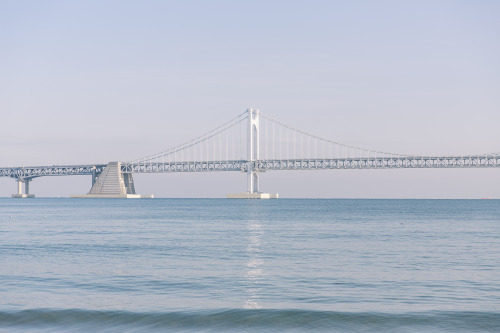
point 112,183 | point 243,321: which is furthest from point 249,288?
point 112,183

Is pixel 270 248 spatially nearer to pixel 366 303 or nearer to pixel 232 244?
pixel 232 244

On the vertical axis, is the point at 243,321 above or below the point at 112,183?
below

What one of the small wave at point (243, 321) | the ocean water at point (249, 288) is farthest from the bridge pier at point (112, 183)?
the small wave at point (243, 321)

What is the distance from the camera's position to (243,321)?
11.9 meters

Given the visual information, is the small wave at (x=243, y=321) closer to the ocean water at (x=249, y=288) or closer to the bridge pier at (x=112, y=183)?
the ocean water at (x=249, y=288)

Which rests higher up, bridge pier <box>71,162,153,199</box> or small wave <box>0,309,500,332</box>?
bridge pier <box>71,162,153,199</box>

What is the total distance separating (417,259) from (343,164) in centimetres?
10185

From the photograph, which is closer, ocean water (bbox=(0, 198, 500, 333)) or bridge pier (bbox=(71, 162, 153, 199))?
ocean water (bbox=(0, 198, 500, 333))

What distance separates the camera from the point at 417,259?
70.2 ft

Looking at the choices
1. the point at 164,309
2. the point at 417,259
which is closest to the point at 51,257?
the point at 164,309

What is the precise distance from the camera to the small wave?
37.1 feet

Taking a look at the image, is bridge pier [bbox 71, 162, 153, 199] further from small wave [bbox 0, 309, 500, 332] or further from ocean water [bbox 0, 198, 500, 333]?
small wave [bbox 0, 309, 500, 332]

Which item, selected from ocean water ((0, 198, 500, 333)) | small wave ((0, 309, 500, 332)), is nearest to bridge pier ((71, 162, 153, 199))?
ocean water ((0, 198, 500, 333))

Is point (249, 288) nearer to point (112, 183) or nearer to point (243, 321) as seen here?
point (243, 321)
